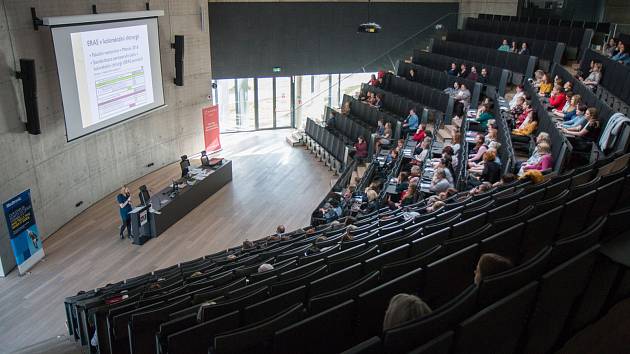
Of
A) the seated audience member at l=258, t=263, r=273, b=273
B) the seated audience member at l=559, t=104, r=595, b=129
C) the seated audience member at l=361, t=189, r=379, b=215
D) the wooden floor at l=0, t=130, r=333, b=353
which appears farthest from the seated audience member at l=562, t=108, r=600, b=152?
the wooden floor at l=0, t=130, r=333, b=353

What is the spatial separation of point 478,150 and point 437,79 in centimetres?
531

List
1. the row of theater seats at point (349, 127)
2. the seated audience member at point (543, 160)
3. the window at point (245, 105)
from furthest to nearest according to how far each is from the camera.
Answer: the window at point (245, 105) < the row of theater seats at point (349, 127) < the seated audience member at point (543, 160)

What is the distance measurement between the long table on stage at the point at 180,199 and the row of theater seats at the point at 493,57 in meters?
6.71

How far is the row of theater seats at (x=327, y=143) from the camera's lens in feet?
41.2

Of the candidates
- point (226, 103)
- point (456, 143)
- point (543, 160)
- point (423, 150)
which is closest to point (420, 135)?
point (423, 150)

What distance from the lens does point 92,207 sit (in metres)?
10.9

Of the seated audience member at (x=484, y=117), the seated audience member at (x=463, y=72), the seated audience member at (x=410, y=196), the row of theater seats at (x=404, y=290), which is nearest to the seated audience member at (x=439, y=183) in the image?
the seated audience member at (x=410, y=196)

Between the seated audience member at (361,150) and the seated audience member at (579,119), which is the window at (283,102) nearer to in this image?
the seated audience member at (361,150)

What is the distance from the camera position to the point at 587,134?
23.0 feet

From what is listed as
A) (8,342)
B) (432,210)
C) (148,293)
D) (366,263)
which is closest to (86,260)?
(8,342)

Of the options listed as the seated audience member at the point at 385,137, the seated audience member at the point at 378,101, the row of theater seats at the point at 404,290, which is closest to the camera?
the row of theater seats at the point at 404,290

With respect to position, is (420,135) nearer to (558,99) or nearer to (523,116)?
(523,116)

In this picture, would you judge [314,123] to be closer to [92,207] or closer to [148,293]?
[92,207]

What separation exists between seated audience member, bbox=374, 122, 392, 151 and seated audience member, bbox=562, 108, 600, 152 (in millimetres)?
4332
